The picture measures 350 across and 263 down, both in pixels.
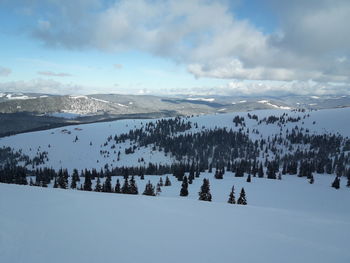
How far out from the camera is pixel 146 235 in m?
14.2

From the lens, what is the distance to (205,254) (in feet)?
41.4

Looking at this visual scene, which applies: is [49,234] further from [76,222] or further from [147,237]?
[147,237]

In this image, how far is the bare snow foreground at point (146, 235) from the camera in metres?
11.6

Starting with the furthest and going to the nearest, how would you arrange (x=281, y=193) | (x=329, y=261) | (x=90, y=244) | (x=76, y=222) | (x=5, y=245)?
(x=281, y=193) → (x=76, y=222) → (x=329, y=261) → (x=90, y=244) → (x=5, y=245)

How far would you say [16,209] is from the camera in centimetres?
1634

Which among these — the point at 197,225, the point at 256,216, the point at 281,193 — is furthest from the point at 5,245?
the point at 281,193

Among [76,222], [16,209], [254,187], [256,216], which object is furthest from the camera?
[254,187]

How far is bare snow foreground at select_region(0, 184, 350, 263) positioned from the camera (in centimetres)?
1157

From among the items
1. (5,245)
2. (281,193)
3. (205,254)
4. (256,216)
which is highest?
(5,245)

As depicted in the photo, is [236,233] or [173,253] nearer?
[173,253]

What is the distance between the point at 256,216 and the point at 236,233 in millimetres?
7017

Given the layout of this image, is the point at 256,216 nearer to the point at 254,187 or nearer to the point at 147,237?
the point at 147,237

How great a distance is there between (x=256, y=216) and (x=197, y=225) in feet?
26.7

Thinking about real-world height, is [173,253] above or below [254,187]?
above
